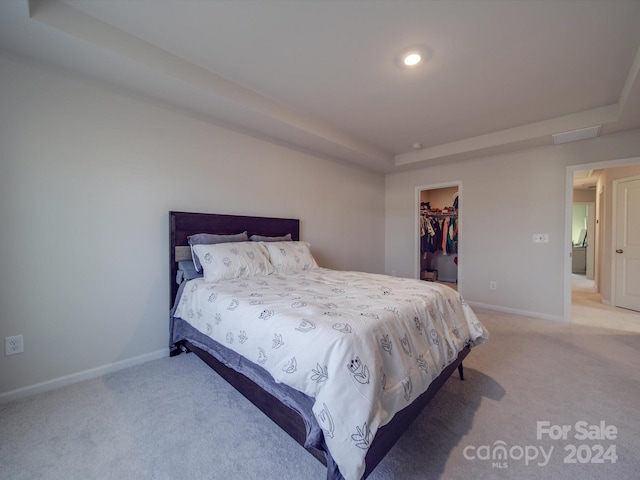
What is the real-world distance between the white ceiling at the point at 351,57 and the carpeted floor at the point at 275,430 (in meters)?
2.35

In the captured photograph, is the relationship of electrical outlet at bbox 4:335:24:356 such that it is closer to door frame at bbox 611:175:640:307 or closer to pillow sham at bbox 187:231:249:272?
pillow sham at bbox 187:231:249:272

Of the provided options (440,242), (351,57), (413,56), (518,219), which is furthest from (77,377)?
(440,242)

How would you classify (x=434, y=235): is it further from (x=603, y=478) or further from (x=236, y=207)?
(x=603, y=478)

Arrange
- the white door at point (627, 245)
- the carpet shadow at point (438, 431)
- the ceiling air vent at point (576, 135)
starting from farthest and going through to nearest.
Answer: the white door at point (627, 245)
the ceiling air vent at point (576, 135)
the carpet shadow at point (438, 431)

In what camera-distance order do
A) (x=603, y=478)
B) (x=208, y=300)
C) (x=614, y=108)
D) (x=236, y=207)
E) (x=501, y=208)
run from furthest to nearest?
1. (x=501, y=208)
2. (x=236, y=207)
3. (x=614, y=108)
4. (x=208, y=300)
5. (x=603, y=478)

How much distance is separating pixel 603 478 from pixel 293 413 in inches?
58.0

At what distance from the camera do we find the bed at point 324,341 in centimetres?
103

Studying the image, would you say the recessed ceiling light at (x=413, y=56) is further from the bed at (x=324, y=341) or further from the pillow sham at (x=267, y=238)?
the pillow sham at (x=267, y=238)

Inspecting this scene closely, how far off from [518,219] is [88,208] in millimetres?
4936

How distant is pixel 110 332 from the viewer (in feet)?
7.21

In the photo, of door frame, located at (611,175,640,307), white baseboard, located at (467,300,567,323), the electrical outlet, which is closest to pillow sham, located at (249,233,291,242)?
the electrical outlet

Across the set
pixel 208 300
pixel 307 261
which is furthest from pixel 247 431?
pixel 307 261

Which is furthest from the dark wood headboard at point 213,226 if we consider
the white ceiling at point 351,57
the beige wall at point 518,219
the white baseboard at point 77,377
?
the beige wall at point 518,219

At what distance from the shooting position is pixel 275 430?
5.08 feet
